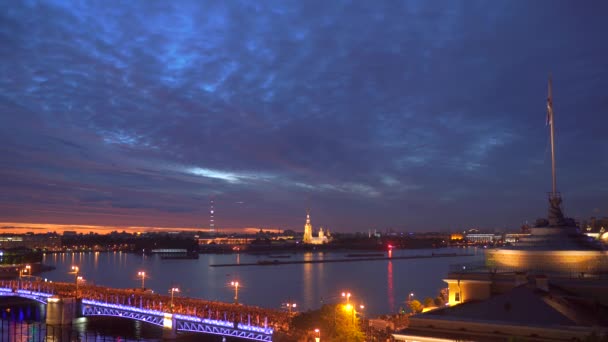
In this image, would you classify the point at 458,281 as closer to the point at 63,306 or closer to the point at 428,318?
the point at 428,318

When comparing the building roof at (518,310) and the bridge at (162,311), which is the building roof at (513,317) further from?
the bridge at (162,311)

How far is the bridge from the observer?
996 inches

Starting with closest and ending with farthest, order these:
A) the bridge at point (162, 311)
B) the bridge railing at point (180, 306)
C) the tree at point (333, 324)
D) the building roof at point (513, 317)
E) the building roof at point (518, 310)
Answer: the building roof at point (513, 317), the building roof at point (518, 310), the tree at point (333, 324), the bridge railing at point (180, 306), the bridge at point (162, 311)

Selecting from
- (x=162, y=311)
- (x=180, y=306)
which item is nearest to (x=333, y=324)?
(x=180, y=306)

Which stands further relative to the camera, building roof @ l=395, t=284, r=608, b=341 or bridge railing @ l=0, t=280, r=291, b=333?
bridge railing @ l=0, t=280, r=291, b=333

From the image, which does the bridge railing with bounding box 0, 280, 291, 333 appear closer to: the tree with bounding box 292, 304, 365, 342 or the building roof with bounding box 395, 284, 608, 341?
the tree with bounding box 292, 304, 365, 342

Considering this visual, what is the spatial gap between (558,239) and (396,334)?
289 inches

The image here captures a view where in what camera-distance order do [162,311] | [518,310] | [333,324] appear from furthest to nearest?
[162,311] < [333,324] < [518,310]

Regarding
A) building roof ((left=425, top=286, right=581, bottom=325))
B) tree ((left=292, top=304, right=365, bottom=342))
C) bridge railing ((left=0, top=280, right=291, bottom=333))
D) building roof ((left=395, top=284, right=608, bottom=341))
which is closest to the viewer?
building roof ((left=395, top=284, right=608, bottom=341))

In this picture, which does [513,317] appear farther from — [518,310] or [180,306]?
[180,306]

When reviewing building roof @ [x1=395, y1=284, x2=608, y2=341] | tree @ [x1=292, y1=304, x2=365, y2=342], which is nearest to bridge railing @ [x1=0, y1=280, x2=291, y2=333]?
tree @ [x1=292, y1=304, x2=365, y2=342]

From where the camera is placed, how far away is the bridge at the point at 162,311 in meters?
25.3

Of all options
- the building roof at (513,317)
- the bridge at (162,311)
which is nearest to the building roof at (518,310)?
the building roof at (513,317)

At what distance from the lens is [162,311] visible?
97.7 feet
